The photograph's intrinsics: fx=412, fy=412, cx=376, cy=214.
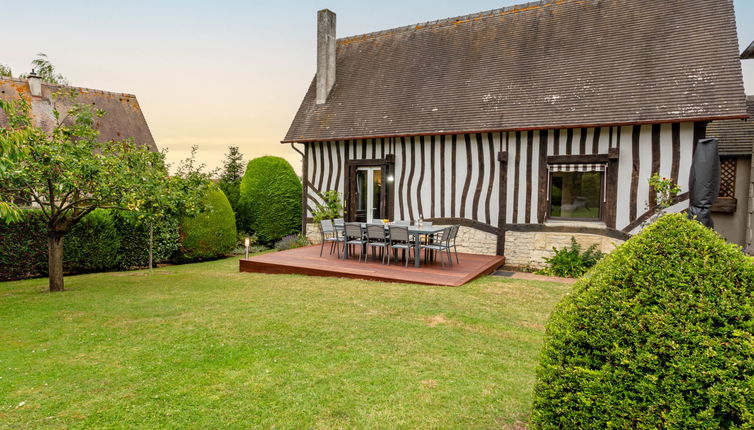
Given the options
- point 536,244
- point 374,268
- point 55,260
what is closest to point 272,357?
point 374,268

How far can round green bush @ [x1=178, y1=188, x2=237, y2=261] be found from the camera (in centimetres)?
1048

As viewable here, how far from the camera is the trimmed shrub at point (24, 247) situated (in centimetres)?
771

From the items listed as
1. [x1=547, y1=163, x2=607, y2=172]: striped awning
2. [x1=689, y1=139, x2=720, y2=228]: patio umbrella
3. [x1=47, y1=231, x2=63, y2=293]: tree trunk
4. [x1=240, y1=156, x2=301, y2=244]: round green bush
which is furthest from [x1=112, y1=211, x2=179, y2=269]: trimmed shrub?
[x1=689, y1=139, x2=720, y2=228]: patio umbrella

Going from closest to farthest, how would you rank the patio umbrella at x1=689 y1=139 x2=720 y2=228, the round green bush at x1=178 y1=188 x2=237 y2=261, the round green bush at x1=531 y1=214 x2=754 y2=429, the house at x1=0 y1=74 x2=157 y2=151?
the round green bush at x1=531 y1=214 x2=754 y2=429, the patio umbrella at x1=689 y1=139 x2=720 y2=228, the round green bush at x1=178 y1=188 x2=237 y2=261, the house at x1=0 y1=74 x2=157 y2=151

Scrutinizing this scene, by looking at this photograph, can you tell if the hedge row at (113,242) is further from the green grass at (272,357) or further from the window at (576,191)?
the window at (576,191)

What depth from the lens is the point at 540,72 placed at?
30.8ft

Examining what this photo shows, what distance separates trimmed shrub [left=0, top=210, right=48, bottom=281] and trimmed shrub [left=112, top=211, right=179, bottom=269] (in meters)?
1.29

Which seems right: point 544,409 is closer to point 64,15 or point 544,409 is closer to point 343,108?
point 343,108

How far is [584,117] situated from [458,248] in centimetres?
377

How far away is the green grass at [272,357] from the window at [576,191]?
10.00 ft

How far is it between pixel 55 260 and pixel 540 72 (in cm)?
1006

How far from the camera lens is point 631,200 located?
7.96m

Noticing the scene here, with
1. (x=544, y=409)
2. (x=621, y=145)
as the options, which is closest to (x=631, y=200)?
(x=621, y=145)

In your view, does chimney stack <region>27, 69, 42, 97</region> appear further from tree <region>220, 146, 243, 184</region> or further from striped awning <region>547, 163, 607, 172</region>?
striped awning <region>547, 163, 607, 172</region>
